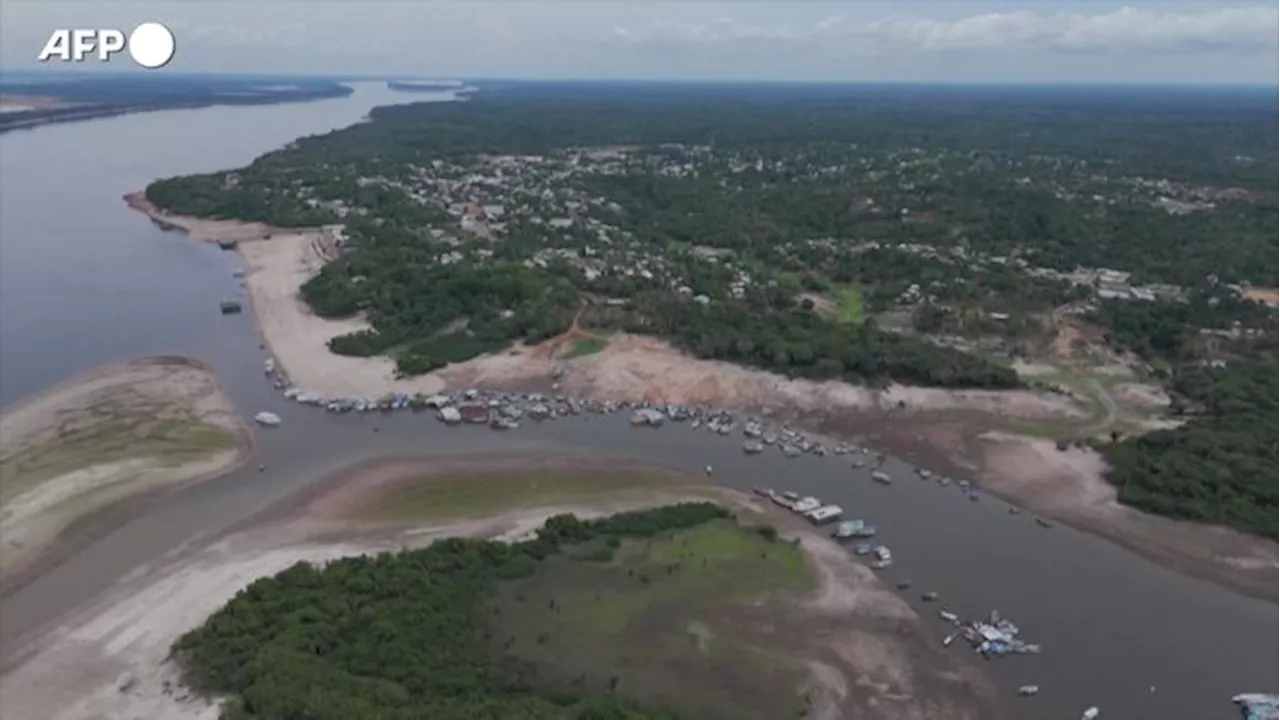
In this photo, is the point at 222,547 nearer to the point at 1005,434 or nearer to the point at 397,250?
the point at 1005,434

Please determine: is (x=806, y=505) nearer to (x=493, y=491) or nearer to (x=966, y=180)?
(x=493, y=491)

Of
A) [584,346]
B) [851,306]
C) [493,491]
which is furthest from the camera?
[851,306]

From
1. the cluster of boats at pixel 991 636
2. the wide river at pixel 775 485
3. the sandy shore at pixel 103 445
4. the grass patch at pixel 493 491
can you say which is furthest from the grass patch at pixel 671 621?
the sandy shore at pixel 103 445

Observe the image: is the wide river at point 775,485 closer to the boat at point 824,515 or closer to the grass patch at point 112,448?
the boat at point 824,515

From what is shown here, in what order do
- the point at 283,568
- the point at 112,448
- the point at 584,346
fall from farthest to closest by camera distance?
1. the point at 584,346
2. the point at 112,448
3. the point at 283,568

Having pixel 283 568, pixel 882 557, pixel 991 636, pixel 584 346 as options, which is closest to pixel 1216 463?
pixel 882 557

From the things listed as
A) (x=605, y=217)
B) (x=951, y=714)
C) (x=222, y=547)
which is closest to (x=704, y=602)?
(x=951, y=714)
